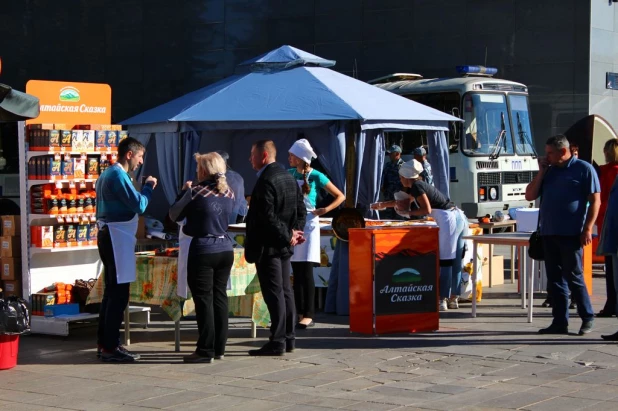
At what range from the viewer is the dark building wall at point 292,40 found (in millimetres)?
24062

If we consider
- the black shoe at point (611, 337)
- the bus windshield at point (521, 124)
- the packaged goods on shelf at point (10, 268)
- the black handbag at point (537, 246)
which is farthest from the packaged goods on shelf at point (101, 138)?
the bus windshield at point (521, 124)

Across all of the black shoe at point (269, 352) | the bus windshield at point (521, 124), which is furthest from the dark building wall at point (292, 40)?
the black shoe at point (269, 352)

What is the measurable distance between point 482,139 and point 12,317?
12.0 metres

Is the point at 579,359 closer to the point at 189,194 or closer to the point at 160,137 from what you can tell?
the point at 189,194

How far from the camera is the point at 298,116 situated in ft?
45.2

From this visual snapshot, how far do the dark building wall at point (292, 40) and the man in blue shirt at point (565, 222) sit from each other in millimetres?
14027

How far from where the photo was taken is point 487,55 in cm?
2492

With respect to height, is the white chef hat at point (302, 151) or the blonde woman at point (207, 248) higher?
the white chef hat at point (302, 151)

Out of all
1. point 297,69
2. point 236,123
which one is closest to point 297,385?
point 236,123

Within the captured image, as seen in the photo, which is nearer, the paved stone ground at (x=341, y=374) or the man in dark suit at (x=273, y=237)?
the paved stone ground at (x=341, y=374)

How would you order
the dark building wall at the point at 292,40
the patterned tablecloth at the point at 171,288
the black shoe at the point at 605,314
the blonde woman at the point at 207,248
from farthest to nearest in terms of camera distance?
the dark building wall at the point at 292,40, the black shoe at the point at 605,314, the patterned tablecloth at the point at 171,288, the blonde woman at the point at 207,248

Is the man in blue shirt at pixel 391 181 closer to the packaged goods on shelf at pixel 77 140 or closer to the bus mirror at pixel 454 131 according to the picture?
the bus mirror at pixel 454 131

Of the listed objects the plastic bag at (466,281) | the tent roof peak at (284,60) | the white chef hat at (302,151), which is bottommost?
the plastic bag at (466,281)

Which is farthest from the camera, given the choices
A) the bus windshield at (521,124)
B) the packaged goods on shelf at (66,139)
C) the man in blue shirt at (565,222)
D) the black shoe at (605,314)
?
the bus windshield at (521,124)
